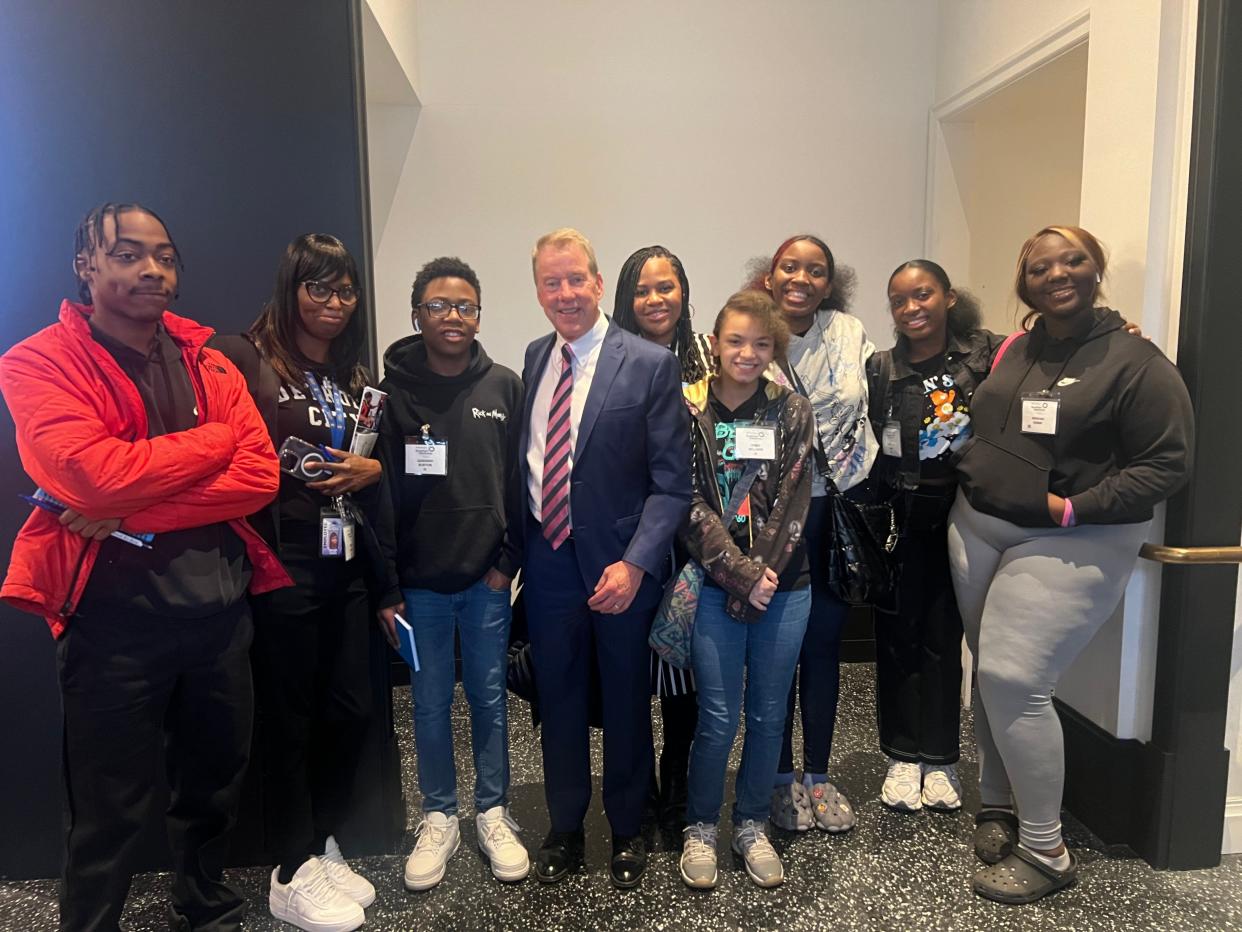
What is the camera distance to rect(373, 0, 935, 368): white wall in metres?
3.75

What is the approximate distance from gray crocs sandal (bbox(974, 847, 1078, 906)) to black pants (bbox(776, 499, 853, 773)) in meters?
0.53

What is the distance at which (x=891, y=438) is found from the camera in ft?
7.93

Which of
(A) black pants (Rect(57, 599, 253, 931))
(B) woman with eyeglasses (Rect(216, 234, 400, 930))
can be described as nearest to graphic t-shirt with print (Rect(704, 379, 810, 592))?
(B) woman with eyeglasses (Rect(216, 234, 400, 930))

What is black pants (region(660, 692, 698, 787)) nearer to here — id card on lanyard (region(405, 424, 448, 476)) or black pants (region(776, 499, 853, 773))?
black pants (region(776, 499, 853, 773))

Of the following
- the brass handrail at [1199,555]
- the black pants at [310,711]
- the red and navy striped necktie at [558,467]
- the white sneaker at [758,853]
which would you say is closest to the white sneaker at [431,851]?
the black pants at [310,711]

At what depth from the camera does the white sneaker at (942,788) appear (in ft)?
8.24

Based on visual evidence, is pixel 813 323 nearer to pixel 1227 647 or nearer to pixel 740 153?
pixel 1227 647

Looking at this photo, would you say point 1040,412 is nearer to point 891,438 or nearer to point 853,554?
point 891,438

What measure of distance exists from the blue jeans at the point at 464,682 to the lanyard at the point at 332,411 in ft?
1.53

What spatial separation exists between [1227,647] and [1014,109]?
2.70 m

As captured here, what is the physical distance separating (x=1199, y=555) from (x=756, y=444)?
4.23ft

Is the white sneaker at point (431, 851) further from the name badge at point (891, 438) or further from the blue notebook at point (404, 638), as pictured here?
the name badge at point (891, 438)

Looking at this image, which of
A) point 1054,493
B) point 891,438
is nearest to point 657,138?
point 891,438

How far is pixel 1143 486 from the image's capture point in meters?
1.89
